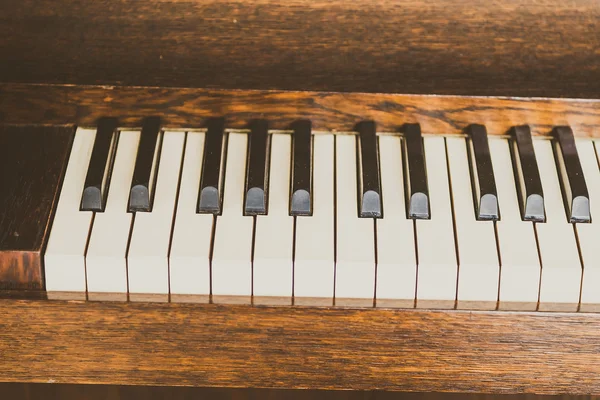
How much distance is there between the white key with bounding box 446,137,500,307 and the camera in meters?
1.53

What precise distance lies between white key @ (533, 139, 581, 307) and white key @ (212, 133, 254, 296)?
51 cm

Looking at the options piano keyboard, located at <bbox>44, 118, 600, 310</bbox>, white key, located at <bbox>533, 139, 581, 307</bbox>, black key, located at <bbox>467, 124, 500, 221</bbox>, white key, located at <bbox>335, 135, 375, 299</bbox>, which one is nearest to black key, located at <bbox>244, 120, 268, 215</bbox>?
piano keyboard, located at <bbox>44, 118, 600, 310</bbox>

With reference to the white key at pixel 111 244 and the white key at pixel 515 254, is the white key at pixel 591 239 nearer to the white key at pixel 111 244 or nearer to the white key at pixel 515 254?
the white key at pixel 515 254

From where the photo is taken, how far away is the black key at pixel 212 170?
1606 mm

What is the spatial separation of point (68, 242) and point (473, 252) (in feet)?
2.32

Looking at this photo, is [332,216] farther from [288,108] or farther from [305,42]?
[305,42]

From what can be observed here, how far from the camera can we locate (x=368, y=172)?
1651 millimetres

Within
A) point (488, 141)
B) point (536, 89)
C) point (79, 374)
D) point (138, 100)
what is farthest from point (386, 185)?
point (79, 374)

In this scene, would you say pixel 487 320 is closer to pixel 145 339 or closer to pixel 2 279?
pixel 145 339

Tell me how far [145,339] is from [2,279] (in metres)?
0.27

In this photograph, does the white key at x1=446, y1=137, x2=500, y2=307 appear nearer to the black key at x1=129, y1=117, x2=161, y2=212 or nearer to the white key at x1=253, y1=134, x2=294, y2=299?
the white key at x1=253, y1=134, x2=294, y2=299

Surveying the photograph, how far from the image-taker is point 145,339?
1570mm

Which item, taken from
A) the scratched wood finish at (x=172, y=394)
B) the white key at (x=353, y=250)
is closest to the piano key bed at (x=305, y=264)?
the white key at (x=353, y=250)

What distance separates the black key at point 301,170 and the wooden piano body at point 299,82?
0.03 meters
